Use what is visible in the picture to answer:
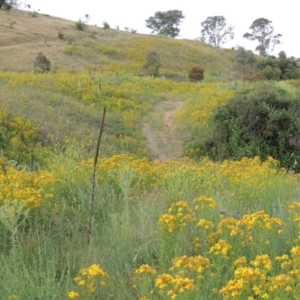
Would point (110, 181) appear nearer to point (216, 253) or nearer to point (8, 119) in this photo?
point (216, 253)

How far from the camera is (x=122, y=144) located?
1380 centimetres

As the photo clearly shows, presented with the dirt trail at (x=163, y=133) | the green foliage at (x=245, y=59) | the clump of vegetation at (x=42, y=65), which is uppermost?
the green foliage at (x=245, y=59)

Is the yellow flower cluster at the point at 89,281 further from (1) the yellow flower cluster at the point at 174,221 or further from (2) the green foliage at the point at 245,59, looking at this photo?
(2) the green foliage at the point at 245,59

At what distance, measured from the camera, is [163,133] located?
16250 millimetres

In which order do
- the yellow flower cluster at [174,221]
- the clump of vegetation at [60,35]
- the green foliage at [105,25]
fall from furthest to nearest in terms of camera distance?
the green foliage at [105,25]
the clump of vegetation at [60,35]
the yellow flower cluster at [174,221]

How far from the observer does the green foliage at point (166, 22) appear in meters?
63.8

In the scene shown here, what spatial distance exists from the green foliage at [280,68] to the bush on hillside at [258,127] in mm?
19480

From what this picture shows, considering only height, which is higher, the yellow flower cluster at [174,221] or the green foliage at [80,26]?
the green foliage at [80,26]

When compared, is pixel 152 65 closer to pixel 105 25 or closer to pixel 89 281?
pixel 105 25

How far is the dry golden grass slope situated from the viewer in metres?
30.0

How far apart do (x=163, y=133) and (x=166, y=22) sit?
5112cm

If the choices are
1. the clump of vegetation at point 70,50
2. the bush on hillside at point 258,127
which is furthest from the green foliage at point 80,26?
the bush on hillside at point 258,127

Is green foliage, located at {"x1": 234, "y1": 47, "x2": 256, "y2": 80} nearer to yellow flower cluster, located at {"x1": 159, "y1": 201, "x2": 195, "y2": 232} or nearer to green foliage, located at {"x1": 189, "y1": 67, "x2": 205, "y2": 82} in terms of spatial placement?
green foliage, located at {"x1": 189, "y1": 67, "x2": 205, "y2": 82}

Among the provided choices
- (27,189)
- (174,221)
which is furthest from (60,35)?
(174,221)
